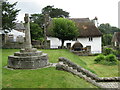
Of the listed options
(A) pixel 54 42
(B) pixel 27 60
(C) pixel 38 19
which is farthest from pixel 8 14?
(C) pixel 38 19

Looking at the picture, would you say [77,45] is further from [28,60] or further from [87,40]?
[28,60]

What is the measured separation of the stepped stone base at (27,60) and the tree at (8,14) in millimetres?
14668

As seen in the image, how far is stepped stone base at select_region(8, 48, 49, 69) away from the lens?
475 inches

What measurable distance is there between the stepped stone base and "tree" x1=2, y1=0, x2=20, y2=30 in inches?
577

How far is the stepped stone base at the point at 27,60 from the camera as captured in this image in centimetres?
1206

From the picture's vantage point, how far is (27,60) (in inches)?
475

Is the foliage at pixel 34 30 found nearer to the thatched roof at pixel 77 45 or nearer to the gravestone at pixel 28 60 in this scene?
the thatched roof at pixel 77 45

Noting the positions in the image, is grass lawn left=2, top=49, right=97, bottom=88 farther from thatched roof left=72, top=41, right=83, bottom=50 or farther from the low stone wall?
thatched roof left=72, top=41, right=83, bottom=50

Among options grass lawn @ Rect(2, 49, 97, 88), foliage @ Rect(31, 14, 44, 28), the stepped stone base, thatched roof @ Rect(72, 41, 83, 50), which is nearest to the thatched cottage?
thatched roof @ Rect(72, 41, 83, 50)

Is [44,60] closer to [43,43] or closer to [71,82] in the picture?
[71,82]

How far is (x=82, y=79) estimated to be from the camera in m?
10.8

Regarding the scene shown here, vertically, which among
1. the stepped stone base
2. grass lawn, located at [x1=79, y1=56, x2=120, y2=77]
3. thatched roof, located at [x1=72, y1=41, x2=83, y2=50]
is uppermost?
thatched roof, located at [x1=72, y1=41, x2=83, y2=50]

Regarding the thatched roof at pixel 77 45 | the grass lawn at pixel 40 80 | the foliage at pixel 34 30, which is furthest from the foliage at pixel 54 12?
the grass lawn at pixel 40 80

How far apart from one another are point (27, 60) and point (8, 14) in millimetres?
16795
